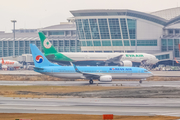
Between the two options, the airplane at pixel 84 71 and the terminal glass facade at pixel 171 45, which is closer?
the airplane at pixel 84 71

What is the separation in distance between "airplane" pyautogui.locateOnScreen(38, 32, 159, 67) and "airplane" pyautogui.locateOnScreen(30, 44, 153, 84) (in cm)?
3168

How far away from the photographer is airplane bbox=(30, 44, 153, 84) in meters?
53.4

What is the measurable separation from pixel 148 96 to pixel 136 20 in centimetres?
9009

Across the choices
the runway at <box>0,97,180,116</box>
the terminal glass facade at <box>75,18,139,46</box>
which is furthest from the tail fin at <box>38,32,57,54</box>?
the runway at <box>0,97,180,116</box>

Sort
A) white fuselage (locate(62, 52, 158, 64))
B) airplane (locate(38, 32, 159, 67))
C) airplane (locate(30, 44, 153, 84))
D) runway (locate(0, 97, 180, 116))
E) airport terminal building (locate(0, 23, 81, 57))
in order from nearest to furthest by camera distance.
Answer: runway (locate(0, 97, 180, 116)) → airplane (locate(30, 44, 153, 84)) → airplane (locate(38, 32, 159, 67)) → white fuselage (locate(62, 52, 158, 64)) → airport terminal building (locate(0, 23, 81, 57))

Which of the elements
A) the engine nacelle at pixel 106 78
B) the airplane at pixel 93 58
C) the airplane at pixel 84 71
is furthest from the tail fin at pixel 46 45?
the engine nacelle at pixel 106 78

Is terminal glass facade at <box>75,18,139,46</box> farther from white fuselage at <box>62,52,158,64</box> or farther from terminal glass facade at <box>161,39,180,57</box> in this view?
white fuselage at <box>62,52,158,64</box>

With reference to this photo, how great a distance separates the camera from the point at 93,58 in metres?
92.9


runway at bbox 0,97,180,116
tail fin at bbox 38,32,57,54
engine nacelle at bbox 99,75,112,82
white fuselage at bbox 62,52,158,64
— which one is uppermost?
tail fin at bbox 38,32,57,54

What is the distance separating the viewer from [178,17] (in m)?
130

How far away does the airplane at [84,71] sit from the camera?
53438 mm

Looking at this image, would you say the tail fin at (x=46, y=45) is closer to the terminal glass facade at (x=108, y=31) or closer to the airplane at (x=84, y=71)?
the airplane at (x=84, y=71)

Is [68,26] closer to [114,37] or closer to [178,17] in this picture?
[114,37]

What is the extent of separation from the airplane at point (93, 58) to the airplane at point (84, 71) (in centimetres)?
3168
